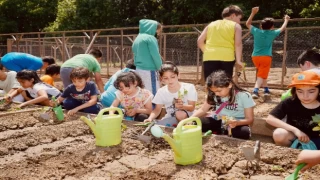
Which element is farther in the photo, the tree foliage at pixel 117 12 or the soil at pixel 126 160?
the tree foliage at pixel 117 12

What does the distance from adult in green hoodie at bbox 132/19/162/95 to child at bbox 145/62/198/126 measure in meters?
0.87

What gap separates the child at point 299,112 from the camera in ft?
8.20

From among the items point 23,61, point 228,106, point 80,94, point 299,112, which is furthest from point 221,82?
point 23,61

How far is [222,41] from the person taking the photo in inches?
158

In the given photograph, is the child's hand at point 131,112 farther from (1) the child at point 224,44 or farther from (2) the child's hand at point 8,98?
(2) the child's hand at point 8,98

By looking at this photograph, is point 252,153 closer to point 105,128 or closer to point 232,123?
point 232,123

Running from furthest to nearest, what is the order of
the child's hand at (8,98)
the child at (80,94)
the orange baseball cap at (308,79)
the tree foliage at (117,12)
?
1. the tree foliage at (117,12)
2. the child's hand at (8,98)
3. the child at (80,94)
4. the orange baseball cap at (308,79)

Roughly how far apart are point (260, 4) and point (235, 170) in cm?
1899

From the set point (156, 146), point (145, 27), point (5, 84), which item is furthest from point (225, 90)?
point (5, 84)

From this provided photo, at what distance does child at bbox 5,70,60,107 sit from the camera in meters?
4.50

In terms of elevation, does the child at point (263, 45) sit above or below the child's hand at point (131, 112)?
above

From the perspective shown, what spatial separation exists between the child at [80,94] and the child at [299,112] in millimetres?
2059

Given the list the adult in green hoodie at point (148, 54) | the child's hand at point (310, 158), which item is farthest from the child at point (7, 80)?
the child's hand at point (310, 158)

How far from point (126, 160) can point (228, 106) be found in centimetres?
102
